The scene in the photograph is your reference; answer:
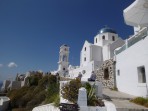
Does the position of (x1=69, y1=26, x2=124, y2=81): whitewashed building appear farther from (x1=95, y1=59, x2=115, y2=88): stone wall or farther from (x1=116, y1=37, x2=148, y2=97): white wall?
(x1=116, y1=37, x2=148, y2=97): white wall

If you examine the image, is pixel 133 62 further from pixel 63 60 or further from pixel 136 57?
pixel 63 60

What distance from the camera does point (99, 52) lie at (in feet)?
118

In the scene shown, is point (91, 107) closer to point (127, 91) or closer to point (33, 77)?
point (127, 91)

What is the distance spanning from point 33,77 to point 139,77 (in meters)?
21.5

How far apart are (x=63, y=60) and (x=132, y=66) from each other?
34.7m

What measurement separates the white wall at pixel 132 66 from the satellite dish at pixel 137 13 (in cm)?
236

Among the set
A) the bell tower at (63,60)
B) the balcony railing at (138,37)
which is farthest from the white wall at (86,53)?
the balcony railing at (138,37)

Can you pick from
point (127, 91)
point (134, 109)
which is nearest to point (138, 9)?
point (127, 91)

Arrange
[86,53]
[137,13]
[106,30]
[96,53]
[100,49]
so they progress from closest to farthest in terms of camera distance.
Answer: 1. [137,13]
2. [96,53]
3. [100,49]
4. [86,53]
5. [106,30]

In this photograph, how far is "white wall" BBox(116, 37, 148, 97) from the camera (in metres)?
10.2

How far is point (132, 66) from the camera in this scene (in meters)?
11.9

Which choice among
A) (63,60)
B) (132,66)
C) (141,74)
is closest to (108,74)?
(132,66)

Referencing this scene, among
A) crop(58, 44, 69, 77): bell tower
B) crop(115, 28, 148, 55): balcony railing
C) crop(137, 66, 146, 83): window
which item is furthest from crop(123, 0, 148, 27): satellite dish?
crop(58, 44, 69, 77): bell tower

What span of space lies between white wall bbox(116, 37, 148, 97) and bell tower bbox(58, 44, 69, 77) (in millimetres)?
30186
